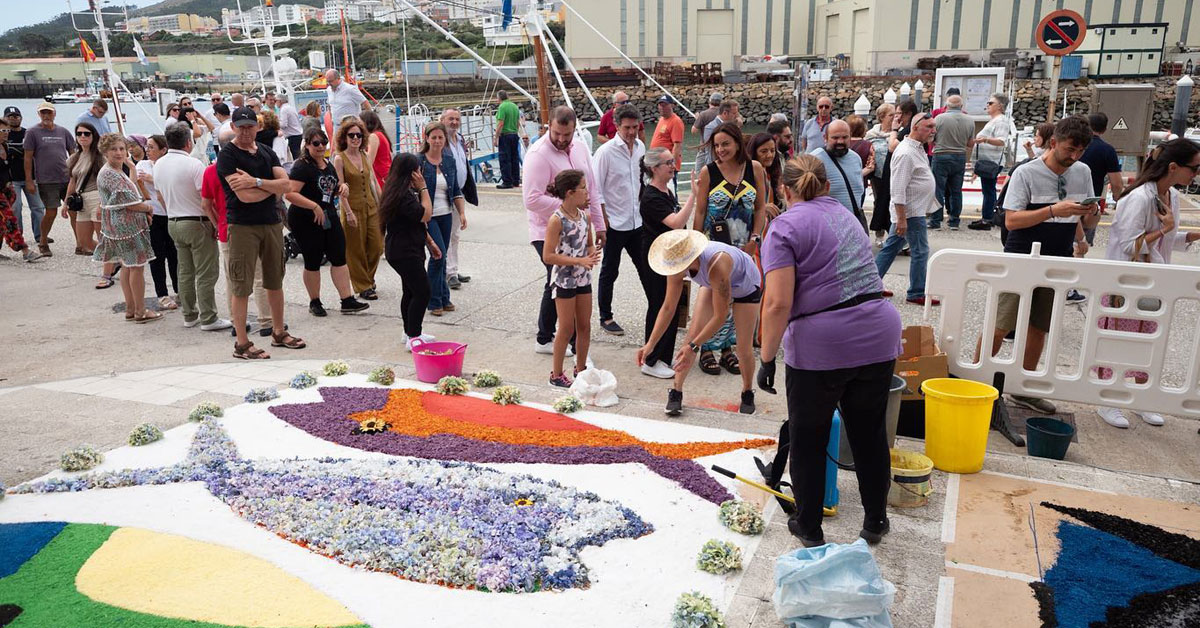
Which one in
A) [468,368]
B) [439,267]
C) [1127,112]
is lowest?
[468,368]

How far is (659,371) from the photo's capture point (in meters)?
6.38

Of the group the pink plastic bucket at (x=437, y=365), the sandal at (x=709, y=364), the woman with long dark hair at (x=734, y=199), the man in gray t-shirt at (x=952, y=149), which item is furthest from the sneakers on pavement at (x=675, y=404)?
the man in gray t-shirt at (x=952, y=149)

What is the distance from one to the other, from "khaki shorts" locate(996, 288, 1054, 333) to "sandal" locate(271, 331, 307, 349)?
18.3 feet

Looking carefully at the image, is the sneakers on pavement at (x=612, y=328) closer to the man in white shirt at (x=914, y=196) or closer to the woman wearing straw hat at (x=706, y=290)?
the woman wearing straw hat at (x=706, y=290)

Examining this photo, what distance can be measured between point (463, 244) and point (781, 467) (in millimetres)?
7876

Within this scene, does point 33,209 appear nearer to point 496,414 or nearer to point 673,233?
point 496,414

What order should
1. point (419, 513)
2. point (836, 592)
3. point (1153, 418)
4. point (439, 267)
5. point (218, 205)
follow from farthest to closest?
point (439, 267)
point (218, 205)
point (1153, 418)
point (419, 513)
point (836, 592)

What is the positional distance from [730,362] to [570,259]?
1.63 meters

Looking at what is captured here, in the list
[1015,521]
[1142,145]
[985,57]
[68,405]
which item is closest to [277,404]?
[68,405]

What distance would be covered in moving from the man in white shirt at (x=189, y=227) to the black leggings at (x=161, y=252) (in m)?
0.53

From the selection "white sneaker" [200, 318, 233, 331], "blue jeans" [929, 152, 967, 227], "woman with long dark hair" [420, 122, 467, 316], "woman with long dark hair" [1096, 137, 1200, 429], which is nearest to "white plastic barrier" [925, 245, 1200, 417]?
"woman with long dark hair" [1096, 137, 1200, 429]

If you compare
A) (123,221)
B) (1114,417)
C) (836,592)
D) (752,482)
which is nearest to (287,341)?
(123,221)

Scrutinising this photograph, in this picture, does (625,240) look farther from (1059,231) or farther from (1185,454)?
(1185,454)

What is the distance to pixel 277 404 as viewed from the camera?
5.72 meters
